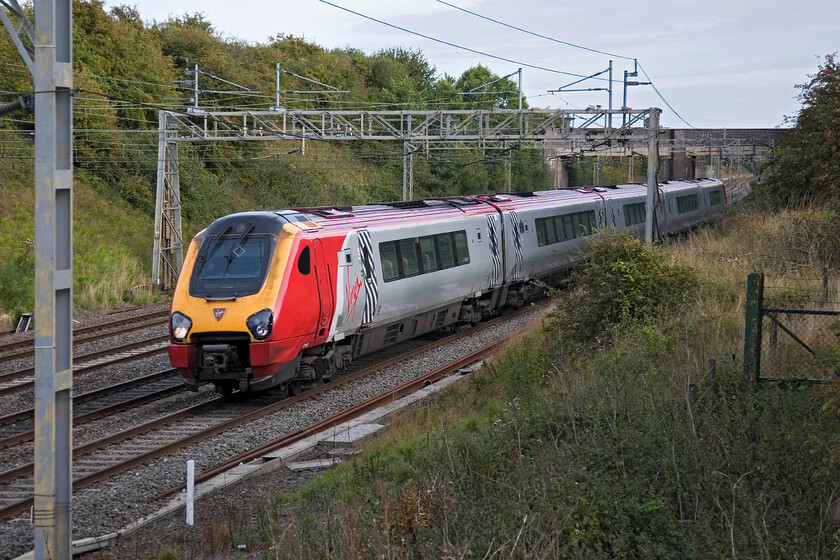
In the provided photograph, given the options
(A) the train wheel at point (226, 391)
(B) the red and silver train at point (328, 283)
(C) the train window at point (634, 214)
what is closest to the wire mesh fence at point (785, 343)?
(B) the red and silver train at point (328, 283)

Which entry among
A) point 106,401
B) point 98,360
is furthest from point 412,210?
point 106,401

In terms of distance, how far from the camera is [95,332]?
64.6 feet

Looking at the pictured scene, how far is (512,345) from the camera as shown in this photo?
619 inches

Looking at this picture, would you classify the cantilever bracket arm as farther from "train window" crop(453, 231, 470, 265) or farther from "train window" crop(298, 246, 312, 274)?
"train window" crop(453, 231, 470, 265)

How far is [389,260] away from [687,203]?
26428 mm

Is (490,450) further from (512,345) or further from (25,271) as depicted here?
(25,271)

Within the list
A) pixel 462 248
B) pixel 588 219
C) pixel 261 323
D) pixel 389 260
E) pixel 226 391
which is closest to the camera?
pixel 261 323

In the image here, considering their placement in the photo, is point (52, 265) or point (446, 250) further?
point (446, 250)

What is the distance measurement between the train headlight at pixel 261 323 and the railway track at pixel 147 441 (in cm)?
113

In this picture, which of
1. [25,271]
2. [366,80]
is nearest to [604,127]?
[25,271]

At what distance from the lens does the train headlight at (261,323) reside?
1253 cm

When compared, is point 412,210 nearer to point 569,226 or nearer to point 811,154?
point 569,226

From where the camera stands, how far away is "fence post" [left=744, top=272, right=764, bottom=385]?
9.14m

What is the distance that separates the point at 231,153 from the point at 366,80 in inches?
1126
